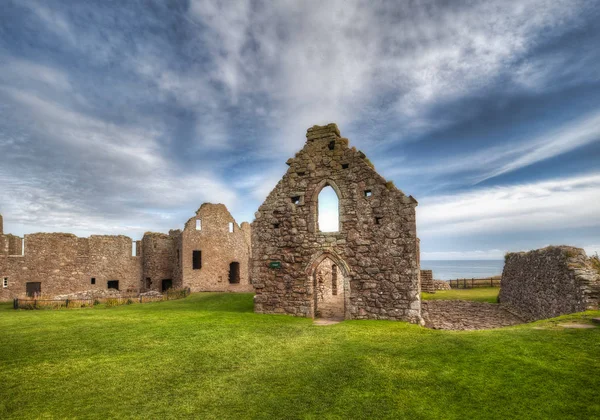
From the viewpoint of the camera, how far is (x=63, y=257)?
27.4 m

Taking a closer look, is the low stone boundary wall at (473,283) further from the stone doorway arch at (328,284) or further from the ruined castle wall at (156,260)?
the ruined castle wall at (156,260)

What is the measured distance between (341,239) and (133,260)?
79.8 feet

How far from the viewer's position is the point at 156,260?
101 feet

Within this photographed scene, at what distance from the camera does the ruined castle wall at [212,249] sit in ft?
93.6

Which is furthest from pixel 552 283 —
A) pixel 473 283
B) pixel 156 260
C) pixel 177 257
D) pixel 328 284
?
pixel 156 260

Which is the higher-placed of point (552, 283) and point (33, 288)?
point (552, 283)

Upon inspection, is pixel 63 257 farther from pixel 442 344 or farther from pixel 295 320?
pixel 442 344

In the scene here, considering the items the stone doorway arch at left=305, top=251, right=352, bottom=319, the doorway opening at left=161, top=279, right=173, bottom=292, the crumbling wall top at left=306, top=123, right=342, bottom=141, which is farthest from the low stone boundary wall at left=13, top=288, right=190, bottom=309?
the crumbling wall top at left=306, top=123, right=342, bottom=141

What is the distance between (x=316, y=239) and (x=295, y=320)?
3.38 m

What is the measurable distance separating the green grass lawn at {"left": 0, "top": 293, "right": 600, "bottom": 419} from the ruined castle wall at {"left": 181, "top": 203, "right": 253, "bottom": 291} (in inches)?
706

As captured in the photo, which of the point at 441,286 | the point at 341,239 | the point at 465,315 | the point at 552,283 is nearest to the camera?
the point at 341,239

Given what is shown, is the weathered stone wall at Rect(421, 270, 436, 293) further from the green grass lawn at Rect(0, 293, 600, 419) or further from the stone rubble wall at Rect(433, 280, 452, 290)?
the green grass lawn at Rect(0, 293, 600, 419)

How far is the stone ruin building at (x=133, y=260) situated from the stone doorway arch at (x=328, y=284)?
9603 mm

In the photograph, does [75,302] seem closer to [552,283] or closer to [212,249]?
[212,249]
